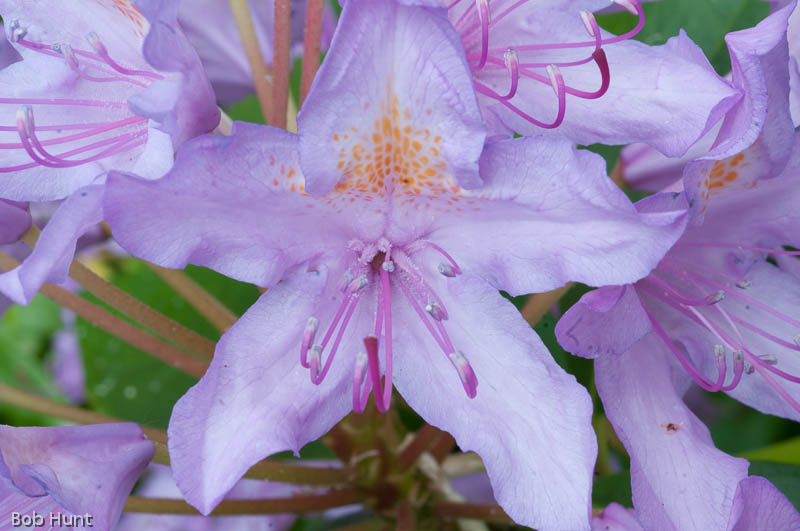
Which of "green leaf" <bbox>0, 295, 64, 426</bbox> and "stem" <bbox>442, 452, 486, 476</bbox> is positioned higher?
"stem" <bbox>442, 452, 486, 476</bbox>

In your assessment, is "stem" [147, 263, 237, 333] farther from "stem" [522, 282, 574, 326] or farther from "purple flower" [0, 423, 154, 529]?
"stem" [522, 282, 574, 326]

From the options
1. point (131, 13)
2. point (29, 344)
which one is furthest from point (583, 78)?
point (29, 344)

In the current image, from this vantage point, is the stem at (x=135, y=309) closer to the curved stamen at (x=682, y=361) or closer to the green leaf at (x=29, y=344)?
the curved stamen at (x=682, y=361)

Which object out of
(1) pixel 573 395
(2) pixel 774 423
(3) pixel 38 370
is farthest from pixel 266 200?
(3) pixel 38 370

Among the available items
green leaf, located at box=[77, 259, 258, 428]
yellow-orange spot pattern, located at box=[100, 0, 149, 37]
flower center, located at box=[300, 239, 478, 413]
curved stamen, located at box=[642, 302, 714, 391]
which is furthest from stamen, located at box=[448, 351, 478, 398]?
green leaf, located at box=[77, 259, 258, 428]

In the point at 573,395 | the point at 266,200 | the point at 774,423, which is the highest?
the point at 266,200

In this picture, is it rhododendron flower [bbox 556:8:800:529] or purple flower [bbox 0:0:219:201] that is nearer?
rhododendron flower [bbox 556:8:800:529]

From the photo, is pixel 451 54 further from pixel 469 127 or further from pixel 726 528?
pixel 726 528
